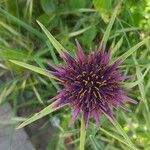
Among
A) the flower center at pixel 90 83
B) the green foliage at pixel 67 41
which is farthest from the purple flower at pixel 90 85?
the green foliage at pixel 67 41

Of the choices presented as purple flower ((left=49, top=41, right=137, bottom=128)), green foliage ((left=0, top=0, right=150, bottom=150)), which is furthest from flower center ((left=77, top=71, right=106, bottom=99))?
green foliage ((left=0, top=0, right=150, bottom=150))

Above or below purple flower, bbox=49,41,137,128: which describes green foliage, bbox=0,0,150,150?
below

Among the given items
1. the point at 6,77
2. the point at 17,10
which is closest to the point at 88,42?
the point at 17,10

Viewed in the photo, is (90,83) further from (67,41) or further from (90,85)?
(67,41)

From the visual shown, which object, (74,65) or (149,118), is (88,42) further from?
(74,65)

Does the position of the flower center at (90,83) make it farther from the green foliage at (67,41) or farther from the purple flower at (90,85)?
the green foliage at (67,41)

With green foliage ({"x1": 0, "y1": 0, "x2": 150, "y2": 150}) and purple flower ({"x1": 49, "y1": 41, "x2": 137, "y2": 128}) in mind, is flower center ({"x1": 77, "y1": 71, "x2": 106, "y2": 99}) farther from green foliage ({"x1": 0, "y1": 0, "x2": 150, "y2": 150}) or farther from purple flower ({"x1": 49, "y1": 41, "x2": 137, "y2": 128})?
green foliage ({"x1": 0, "y1": 0, "x2": 150, "y2": 150})

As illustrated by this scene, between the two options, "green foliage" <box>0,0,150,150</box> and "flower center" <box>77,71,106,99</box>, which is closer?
"flower center" <box>77,71,106,99</box>

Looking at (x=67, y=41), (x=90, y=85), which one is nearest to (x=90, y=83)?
(x=90, y=85)
